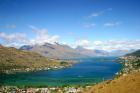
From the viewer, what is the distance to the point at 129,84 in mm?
40969

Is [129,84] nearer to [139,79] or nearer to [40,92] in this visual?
[139,79]

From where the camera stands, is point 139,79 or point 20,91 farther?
point 20,91

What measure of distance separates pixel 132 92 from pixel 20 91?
530ft

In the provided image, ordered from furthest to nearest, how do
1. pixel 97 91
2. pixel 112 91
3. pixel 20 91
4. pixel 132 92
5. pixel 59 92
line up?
pixel 20 91
pixel 59 92
pixel 97 91
pixel 112 91
pixel 132 92

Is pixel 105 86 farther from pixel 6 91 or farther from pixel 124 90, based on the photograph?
pixel 6 91

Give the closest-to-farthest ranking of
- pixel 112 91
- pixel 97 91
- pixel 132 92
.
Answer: pixel 132 92 → pixel 112 91 → pixel 97 91

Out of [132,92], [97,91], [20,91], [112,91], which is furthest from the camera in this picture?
[20,91]

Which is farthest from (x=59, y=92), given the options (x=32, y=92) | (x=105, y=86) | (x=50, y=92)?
(x=105, y=86)

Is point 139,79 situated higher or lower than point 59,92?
higher

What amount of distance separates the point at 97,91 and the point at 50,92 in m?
136

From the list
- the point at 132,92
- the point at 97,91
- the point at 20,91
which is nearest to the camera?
the point at 132,92

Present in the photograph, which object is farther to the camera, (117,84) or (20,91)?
(20,91)

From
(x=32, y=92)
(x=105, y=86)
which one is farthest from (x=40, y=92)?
(x=105, y=86)

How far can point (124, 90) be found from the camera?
39062 mm
